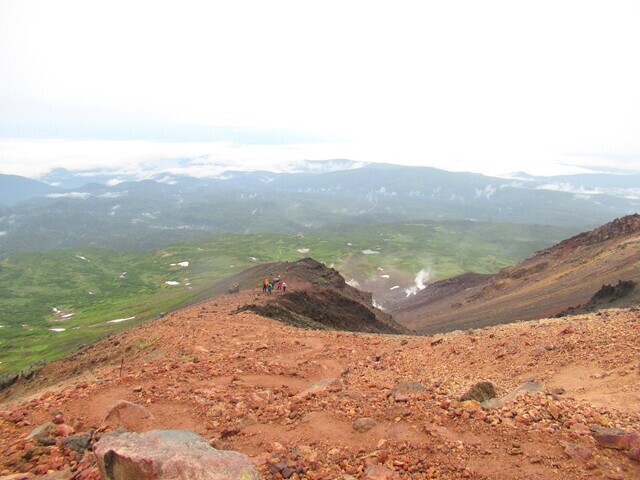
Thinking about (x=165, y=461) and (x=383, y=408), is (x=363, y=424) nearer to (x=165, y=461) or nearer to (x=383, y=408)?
(x=383, y=408)

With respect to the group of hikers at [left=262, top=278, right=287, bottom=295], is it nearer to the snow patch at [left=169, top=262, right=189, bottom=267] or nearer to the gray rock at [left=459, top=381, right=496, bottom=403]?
the gray rock at [left=459, top=381, right=496, bottom=403]

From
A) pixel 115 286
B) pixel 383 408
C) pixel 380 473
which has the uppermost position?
pixel 380 473

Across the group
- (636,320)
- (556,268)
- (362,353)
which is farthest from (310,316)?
(556,268)

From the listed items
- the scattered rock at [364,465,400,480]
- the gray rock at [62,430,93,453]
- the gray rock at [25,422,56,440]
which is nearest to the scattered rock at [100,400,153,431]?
the gray rock at [62,430,93,453]

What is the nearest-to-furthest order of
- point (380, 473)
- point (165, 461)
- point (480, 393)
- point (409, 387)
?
1. point (165, 461)
2. point (380, 473)
3. point (480, 393)
4. point (409, 387)

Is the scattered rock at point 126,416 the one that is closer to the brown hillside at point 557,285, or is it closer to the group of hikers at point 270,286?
the group of hikers at point 270,286

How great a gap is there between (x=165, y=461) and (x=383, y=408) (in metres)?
5.65

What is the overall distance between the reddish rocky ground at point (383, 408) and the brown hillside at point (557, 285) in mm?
24934

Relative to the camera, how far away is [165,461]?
709 cm

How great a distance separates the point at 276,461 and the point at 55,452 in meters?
5.26

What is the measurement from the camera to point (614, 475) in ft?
23.6

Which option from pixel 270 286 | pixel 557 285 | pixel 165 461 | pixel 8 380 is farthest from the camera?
pixel 557 285

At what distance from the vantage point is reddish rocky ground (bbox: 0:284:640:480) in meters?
8.08

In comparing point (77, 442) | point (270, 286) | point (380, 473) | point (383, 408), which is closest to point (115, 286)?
point (270, 286)
